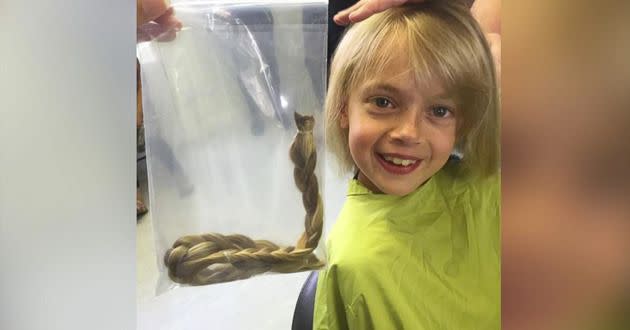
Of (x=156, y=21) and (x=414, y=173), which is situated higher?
(x=156, y=21)

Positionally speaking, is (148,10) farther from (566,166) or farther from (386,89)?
(566,166)

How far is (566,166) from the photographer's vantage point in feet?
3.25

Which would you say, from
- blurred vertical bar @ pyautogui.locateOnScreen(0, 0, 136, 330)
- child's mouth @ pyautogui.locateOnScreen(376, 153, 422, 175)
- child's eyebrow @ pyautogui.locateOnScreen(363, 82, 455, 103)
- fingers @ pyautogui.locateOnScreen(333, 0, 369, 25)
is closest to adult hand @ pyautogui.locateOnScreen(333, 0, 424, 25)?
fingers @ pyautogui.locateOnScreen(333, 0, 369, 25)

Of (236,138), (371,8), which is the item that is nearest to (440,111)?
(371,8)

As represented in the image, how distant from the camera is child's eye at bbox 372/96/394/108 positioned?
2.58 feet

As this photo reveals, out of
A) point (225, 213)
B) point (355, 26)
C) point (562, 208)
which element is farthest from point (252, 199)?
point (562, 208)

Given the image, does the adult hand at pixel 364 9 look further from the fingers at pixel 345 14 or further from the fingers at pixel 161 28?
the fingers at pixel 161 28

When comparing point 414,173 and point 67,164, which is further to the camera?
point 414,173

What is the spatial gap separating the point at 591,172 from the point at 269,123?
68cm

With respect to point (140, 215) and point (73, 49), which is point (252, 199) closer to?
point (140, 215)

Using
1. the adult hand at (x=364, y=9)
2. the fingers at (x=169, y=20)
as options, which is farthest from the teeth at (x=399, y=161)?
the fingers at (x=169, y=20)

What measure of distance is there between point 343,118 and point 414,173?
0.15 m

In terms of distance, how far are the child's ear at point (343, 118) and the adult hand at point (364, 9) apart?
134 millimetres

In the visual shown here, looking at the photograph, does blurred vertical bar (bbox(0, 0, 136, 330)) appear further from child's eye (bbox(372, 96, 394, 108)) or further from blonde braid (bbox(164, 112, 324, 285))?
child's eye (bbox(372, 96, 394, 108))
